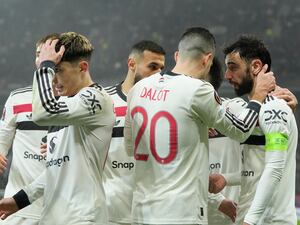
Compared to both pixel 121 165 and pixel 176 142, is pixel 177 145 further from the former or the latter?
pixel 121 165

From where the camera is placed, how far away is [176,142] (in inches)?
119

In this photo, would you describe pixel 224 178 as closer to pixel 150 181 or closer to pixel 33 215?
pixel 150 181

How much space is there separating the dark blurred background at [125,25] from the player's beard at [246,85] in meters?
6.83

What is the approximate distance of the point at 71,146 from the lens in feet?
10.1

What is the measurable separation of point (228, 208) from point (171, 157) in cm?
105

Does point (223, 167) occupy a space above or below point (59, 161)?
below

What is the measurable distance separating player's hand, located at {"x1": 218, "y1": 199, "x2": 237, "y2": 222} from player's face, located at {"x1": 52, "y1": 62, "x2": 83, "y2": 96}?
1232mm

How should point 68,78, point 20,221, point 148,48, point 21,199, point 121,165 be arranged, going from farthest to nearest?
point 148,48, point 20,221, point 121,165, point 21,199, point 68,78

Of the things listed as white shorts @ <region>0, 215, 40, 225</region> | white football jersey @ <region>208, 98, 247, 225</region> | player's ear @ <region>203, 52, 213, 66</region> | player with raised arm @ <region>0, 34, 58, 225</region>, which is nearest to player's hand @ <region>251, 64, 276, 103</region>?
player's ear @ <region>203, 52, 213, 66</region>

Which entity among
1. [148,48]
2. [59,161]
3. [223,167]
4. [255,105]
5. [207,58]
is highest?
[148,48]

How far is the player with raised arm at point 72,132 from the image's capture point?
9.84 ft

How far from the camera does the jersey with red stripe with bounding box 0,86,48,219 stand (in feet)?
14.2

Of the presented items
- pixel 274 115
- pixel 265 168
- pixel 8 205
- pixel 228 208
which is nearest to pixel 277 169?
pixel 265 168

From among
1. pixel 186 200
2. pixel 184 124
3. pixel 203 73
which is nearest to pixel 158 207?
pixel 186 200
